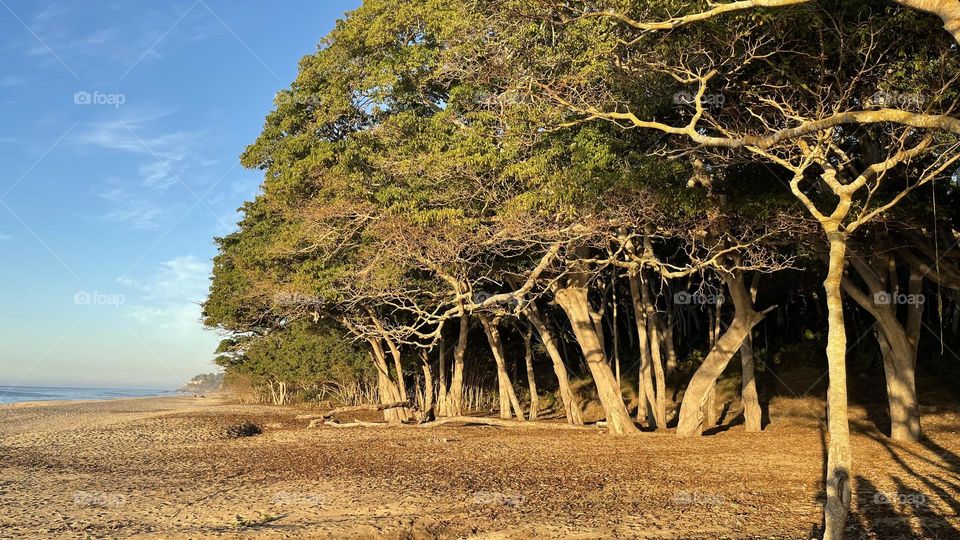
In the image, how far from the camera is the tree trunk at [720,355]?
44.9 ft

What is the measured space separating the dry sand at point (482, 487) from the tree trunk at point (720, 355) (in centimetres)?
48

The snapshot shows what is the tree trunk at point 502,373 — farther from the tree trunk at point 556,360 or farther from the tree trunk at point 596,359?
the tree trunk at point 596,359

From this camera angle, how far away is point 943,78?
348 inches

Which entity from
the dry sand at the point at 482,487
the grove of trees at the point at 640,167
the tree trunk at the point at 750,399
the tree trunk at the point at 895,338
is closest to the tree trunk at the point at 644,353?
the grove of trees at the point at 640,167

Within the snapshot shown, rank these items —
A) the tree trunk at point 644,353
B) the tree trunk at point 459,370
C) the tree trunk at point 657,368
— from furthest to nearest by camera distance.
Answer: the tree trunk at point 459,370 < the tree trunk at point 644,353 < the tree trunk at point 657,368

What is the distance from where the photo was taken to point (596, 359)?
611 inches

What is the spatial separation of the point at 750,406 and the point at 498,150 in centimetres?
821

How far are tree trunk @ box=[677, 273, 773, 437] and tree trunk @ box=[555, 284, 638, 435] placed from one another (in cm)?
138

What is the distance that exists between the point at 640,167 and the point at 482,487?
5973mm

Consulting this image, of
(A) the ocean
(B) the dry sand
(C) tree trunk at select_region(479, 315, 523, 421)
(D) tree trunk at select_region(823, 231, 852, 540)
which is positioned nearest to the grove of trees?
(D) tree trunk at select_region(823, 231, 852, 540)

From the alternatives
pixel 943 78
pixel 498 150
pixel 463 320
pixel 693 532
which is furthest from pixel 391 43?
pixel 693 532

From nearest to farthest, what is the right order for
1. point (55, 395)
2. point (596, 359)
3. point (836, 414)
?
point (836, 414)
point (596, 359)
point (55, 395)

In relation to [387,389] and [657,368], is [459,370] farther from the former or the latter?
[657,368]

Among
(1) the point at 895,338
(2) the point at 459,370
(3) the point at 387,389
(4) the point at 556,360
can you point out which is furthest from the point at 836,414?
(3) the point at 387,389
